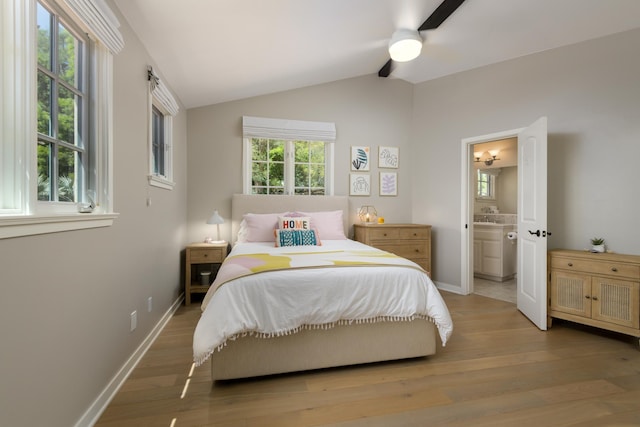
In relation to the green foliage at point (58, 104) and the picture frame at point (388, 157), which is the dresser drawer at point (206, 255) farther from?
the picture frame at point (388, 157)

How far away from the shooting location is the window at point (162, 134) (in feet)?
8.55

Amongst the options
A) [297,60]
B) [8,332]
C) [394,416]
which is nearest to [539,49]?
[297,60]

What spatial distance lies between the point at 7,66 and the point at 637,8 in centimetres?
418

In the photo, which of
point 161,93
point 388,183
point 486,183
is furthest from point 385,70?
point 486,183

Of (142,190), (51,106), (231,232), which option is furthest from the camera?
(231,232)

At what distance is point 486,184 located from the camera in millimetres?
5461

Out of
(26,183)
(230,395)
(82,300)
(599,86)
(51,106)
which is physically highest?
(599,86)

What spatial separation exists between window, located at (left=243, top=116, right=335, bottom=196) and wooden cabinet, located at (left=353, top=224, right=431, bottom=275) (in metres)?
0.85

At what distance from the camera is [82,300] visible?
141cm

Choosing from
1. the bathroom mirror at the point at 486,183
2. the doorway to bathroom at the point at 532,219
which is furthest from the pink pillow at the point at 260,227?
the bathroom mirror at the point at 486,183

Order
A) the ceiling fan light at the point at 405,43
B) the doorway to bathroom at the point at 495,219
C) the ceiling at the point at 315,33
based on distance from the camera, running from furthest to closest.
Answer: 1. the doorway to bathroom at the point at 495,219
2. the ceiling fan light at the point at 405,43
3. the ceiling at the point at 315,33

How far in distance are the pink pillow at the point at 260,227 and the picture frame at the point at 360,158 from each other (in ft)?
4.83

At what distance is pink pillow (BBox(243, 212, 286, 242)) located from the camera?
3338mm

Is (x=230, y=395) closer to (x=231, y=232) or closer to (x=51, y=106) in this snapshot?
(x=51, y=106)
